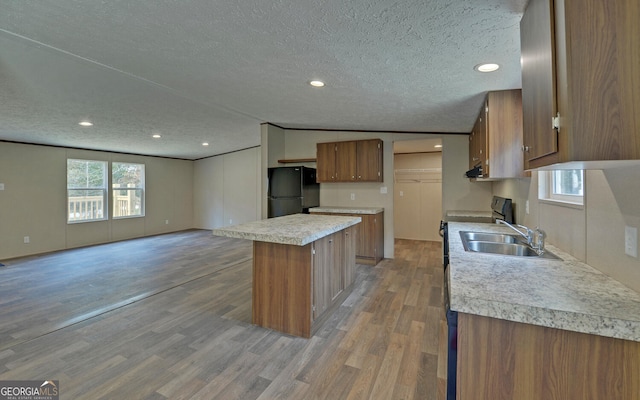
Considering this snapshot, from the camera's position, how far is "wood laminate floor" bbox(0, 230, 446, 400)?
1788 millimetres

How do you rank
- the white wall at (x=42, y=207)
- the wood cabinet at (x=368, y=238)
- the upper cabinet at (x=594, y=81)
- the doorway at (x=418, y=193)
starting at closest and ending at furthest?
the upper cabinet at (x=594, y=81) → the wood cabinet at (x=368, y=238) → the white wall at (x=42, y=207) → the doorway at (x=418, y=193)

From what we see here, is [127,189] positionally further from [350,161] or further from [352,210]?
[352,210]

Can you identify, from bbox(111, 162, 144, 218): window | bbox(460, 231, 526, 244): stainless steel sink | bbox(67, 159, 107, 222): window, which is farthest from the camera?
bbox(111, 162, 144, 218): window

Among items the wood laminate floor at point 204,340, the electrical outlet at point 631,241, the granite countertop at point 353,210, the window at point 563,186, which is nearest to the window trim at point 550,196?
the window at point 563,186

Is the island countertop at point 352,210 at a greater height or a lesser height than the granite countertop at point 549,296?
greater

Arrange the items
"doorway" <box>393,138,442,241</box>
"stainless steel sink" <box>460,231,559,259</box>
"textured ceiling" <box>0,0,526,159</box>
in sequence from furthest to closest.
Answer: "doorway" <box>393,138,442,241</box>, "stainless steel sink" <box>460,231,559,259</box>, "textured ceiling" <box>0,0,526,159</box>

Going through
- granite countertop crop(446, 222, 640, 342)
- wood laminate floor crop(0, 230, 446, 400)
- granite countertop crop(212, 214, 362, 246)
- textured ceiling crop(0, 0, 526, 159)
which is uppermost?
textured ceiling crop(0, 0, 526, 159)

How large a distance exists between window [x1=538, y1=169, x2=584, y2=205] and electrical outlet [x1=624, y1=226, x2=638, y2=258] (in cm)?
49

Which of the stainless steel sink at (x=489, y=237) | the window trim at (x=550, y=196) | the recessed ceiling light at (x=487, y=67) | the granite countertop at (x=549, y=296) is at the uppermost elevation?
the recessed ceiling light at (x=487, y=67)

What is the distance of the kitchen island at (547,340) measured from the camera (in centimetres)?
89

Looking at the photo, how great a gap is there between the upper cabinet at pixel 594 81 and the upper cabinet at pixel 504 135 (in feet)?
4.88

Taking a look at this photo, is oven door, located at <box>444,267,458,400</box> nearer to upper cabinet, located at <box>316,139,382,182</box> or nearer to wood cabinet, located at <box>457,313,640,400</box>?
wood cabinet, located at <box>457,313,640,400</box>

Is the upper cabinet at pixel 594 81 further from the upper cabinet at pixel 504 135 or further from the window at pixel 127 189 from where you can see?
the window at pixel 127 189

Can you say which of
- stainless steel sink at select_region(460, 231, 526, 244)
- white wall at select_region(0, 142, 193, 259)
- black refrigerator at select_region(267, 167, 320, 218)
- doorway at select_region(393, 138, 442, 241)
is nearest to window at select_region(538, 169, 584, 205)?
stainless steel sink at select_region(460, 231, 526, 244)
